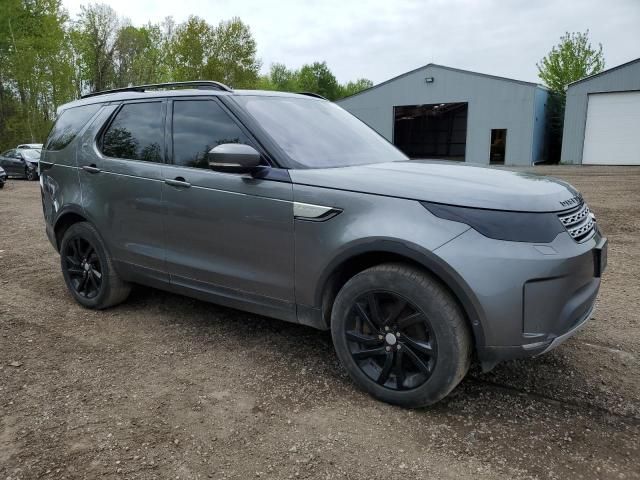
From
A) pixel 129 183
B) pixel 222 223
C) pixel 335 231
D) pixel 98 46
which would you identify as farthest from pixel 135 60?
pixel 335 231

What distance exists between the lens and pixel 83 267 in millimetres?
4555

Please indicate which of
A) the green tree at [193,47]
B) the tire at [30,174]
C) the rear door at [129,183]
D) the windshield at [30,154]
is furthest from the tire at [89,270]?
the green tree at [193,47]

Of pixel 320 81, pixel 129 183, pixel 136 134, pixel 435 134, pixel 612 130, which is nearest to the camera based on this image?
pixel 129 183

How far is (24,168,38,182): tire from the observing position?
22.6 metres

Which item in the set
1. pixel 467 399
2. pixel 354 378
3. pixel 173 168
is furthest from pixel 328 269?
pixel 173 168

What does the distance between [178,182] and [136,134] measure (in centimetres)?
78

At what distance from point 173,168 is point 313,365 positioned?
1.73 meters

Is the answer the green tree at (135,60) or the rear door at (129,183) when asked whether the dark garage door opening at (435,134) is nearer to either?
the green tree at (135,60)

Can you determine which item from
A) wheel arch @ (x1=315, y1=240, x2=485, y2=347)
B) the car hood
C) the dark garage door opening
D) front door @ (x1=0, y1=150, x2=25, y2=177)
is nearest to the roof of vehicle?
the car hood

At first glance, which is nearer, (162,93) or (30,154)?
(162,93)

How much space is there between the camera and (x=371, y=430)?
2.70 meters

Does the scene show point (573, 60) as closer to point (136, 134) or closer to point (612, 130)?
point (612, 130)

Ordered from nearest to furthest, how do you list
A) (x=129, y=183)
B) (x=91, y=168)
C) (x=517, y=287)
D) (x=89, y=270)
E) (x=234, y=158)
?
(x=517, y=287) → (x=234, y=158) → (x=129, y=183) → (x=91, y=168) → (x=89, y=270)

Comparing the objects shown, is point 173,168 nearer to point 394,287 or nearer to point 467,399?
point 394,287
